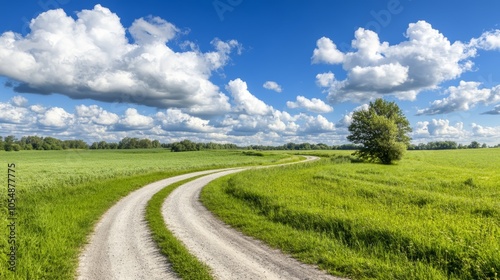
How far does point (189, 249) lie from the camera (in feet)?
35.1

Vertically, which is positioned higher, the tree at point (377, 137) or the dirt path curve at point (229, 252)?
the tree at point (377, 137)

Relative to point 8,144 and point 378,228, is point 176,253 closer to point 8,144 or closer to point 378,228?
point 378,228

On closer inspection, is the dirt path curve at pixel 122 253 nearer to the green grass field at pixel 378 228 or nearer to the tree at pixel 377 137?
the green grass field at pixel 378 228

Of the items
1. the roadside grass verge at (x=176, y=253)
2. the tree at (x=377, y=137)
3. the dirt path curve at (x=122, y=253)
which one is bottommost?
the dirt path curve at (x=122, y=253)

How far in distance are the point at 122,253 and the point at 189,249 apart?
2.44m

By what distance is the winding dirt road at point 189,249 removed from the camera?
8.78 metres

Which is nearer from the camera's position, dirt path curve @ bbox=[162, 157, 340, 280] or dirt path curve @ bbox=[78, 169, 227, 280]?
dirt path curve @ bbox=[162, 157, 340, 280]

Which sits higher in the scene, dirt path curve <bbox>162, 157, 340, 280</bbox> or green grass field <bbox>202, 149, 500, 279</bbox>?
green grass field <bbox>202, 149, 500, 279</bbox>

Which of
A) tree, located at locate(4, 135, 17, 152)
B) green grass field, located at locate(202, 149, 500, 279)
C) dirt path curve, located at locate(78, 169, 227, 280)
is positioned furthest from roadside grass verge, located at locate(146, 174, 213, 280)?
Answer: tree, located at locate(4, 135, 17, 152)

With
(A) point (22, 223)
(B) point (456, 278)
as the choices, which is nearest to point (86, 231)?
(A) point (22, 223)

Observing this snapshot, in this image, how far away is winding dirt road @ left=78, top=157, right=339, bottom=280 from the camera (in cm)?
878

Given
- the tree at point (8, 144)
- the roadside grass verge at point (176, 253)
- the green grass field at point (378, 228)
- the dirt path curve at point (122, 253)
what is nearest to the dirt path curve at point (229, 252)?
the roadside grass verge at point (176, 253)

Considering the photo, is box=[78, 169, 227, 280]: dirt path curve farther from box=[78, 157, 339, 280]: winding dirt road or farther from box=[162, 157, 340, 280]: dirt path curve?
box=[162, 157, 340, 280]: dirt path curve

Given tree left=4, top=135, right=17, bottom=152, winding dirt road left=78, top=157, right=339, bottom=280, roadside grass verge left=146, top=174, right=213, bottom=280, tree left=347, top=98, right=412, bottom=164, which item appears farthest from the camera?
tree left=4, top=135, right=17, bottom=152
